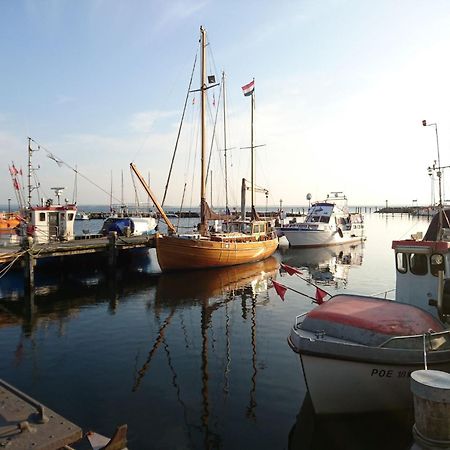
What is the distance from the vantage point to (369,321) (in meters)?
9.52

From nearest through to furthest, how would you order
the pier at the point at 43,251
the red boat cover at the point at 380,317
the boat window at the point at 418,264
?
the red boat cover at the point at 380,317 → the boat window at the point at 418,264 → the pier at the point at 43,251

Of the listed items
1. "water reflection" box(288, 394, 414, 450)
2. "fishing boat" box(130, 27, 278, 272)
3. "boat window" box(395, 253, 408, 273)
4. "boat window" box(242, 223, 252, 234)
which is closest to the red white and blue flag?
"fishing boat" box(130, 27, 278, 272)

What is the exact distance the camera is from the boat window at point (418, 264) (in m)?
11.5

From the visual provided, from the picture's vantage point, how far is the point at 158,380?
1175 cm

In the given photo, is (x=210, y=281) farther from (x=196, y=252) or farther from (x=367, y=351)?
(x=367, y=351)

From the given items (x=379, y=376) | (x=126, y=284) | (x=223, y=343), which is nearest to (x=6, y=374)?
(x=223, y=343)

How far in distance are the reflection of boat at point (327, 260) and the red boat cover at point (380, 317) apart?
1744 centimetres

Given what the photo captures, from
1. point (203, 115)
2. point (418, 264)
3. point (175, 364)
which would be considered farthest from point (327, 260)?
point (175, 364)

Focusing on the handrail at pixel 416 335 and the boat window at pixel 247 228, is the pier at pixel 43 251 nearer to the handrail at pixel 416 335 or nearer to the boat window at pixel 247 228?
the boat window at pixel 247 228

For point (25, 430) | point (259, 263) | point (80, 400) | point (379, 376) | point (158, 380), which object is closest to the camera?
point (25, 430)

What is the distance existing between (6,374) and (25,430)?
24.7ft

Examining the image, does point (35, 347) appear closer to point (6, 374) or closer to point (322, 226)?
point (6, 374)

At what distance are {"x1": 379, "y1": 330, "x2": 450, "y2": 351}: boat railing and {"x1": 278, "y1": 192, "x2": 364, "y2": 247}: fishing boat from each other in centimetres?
3937

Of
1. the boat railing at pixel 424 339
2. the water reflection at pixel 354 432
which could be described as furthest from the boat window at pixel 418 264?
the water reflection at pixel 354 432
